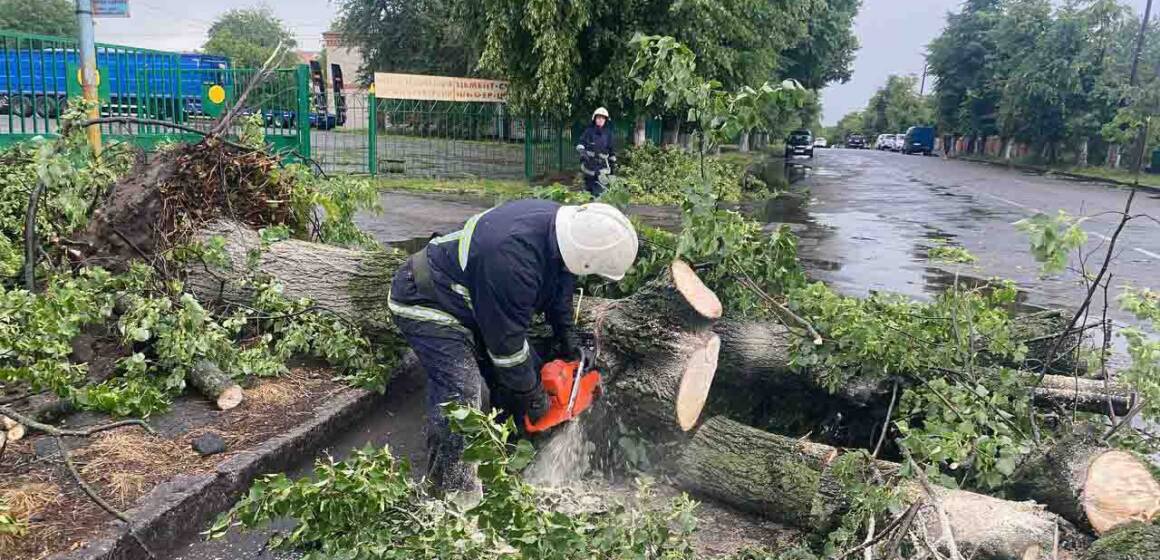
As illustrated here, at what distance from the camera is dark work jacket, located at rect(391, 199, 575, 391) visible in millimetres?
3059

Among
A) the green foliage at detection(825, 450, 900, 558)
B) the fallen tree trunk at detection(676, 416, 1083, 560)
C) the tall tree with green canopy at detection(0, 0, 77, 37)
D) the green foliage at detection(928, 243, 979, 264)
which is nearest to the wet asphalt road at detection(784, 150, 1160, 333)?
the green foliage at detection(928, 243, 979, 264)

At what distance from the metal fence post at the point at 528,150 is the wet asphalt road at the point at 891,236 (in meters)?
2.81

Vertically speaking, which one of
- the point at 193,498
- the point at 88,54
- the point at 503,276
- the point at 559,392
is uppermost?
the point at 88,54

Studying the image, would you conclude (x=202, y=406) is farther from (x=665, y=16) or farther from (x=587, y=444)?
(x=665, y=16)

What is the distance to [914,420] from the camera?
4055 millimetres

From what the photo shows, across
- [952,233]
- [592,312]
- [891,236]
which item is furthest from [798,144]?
[592,312]

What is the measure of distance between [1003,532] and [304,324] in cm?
369

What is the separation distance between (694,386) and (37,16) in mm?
64565

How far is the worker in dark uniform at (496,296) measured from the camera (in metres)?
3.07

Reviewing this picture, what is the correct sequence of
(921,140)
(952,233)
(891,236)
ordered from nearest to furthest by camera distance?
(891,236) < (952,233) < (921,140)

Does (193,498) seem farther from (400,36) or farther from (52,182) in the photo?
(400,36)

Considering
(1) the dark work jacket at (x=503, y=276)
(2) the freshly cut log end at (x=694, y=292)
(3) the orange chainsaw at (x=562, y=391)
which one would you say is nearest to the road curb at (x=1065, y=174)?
(2) the freshly cut log end at (x=694, y=292)

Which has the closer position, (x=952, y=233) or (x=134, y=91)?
(x=134, y=91)

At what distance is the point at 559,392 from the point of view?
337cm
